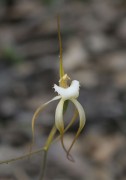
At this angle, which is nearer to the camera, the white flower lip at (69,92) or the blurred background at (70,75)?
the white flower lip at (69,92)

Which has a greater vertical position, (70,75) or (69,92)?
(69,92)

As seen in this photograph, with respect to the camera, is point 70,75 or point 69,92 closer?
point 69,92

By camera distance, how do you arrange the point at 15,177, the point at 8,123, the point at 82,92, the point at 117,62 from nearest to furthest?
1. the point at 15,177
2. the point at 8,123
3. the point at 82,92
4. the point at 117,62

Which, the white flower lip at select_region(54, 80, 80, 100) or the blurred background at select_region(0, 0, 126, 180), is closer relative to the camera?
the white flower lip at select_region(54, 80, 80, 100)

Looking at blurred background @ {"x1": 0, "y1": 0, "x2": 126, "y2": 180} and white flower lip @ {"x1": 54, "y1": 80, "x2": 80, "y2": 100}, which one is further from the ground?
white flower lip @ {"x1": 54, "y1": 80, "x2": 80, "y2": 100}

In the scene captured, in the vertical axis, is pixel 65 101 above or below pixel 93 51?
above

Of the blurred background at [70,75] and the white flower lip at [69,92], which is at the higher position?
the white flower lip at [69,92]

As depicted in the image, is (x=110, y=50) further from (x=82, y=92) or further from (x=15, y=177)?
(x=15, y=177)

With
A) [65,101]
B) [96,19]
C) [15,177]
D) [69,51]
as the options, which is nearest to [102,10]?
[96,19]
